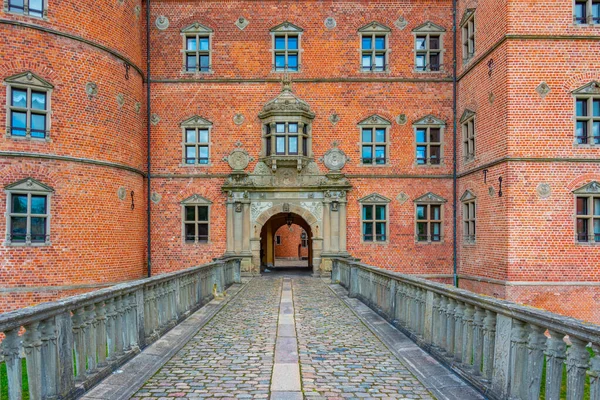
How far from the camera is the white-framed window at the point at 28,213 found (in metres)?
15.4

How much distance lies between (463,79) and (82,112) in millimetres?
14539

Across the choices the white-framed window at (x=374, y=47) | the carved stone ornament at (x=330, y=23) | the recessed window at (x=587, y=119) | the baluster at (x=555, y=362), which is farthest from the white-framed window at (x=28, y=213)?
the recessed window at (x=587, y=119)

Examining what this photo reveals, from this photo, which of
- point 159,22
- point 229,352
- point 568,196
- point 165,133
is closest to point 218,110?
point 165,133

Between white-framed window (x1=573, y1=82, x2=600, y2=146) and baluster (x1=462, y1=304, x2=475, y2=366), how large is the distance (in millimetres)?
12854

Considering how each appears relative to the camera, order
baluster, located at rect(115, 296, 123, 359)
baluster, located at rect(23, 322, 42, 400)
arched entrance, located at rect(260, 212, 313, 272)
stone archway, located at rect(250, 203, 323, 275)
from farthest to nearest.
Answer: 1. arched entrance, located at rect(260, 212, 313, 272)
2. stone archway, located at rect(250, 203, 323, 275)
3. baluster, located at rect(115, 296, 123, 359)
4. baluster, located at rect(23, 322, 42, 400)

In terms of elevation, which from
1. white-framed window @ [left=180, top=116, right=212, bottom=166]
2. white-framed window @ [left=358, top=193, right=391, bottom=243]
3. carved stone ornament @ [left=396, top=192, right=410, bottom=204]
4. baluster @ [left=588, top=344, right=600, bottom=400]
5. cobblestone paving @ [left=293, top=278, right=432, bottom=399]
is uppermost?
white-framed window @ [left=180, top=116, right=212, bottom=166]

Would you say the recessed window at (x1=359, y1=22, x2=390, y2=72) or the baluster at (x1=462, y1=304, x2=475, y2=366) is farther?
the recessed window at (x1=359, y1=22, x2=390, y2=72)

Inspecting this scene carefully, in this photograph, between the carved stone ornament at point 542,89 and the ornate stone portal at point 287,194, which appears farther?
the ornate stone portal at point 287,194

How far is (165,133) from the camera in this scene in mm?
20844

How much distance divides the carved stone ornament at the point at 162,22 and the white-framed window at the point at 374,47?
825 cm

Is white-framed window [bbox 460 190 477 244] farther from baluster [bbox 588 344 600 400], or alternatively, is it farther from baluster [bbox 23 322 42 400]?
baluster [bbox 23 322 42 400]

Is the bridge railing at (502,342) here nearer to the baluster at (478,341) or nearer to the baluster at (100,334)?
the baluster at (478,341)

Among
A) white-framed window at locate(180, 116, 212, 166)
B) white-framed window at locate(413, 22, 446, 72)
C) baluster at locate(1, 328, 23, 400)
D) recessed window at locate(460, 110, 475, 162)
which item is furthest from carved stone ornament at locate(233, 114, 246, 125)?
baluster at locate(1, 328, 23, 400)

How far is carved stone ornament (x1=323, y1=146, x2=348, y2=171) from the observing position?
20734 millimetres
